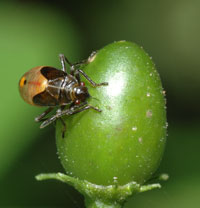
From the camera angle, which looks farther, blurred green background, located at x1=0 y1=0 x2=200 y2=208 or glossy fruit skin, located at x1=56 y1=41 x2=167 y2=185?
blurred green background, located at x1=0 y1=0 x2=200 y2=208

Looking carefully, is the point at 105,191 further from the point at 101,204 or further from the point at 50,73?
the point at 50,73

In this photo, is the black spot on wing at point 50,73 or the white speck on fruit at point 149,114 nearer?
the white speck on fruit at point 149,114

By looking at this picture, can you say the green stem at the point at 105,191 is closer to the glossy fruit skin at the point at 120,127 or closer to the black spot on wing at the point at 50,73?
the glossy fruit skin at the point at 120,127

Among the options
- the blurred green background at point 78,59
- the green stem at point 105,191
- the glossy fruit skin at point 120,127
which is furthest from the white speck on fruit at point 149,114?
the blurred green background at point 78,59

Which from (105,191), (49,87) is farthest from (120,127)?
(49,87)

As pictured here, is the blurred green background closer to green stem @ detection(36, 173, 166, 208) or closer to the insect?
the insect

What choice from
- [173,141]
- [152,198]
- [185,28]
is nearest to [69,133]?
[152,198]

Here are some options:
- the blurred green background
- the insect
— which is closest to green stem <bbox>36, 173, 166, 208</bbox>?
the insect

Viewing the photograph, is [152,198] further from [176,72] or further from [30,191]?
[176,72]
